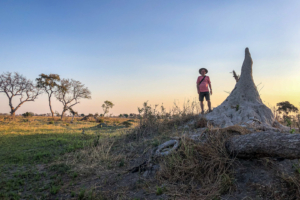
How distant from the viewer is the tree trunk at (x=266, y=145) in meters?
2.81

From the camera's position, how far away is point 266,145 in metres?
3.07

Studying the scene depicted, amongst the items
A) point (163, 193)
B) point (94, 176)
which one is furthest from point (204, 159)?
point (94, 176)

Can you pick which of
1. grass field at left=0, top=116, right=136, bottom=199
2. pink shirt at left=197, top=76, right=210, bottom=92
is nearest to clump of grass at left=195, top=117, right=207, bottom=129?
pink shirt at left=197, top=76, right=210, bottom=92

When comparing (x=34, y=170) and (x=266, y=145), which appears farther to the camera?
(x=34, y=170)

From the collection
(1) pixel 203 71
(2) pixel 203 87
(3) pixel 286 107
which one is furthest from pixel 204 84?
(3) pixel 286 107

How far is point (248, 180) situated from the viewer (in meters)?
3.17

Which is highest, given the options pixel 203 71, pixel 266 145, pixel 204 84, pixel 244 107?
pixel 203 71

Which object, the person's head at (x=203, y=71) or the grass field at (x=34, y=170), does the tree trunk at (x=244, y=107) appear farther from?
the grass field at (x=34, y=170)

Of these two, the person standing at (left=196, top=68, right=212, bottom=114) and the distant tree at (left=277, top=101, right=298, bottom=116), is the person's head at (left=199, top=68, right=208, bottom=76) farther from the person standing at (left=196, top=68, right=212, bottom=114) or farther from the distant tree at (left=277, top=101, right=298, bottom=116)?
the distant tree at (left=277, top=101, right=298, bottom=116)

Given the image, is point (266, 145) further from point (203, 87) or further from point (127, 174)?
point (203, 87)

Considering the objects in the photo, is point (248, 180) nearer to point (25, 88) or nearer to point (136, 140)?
point (136, 140)

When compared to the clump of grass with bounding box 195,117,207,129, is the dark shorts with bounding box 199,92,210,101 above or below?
above

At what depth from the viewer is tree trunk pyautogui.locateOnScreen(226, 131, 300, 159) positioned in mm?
2809

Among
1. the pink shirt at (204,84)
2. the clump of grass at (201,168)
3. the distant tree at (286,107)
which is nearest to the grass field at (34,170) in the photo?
the clump of grass at (201,168)
